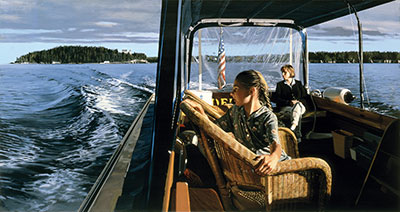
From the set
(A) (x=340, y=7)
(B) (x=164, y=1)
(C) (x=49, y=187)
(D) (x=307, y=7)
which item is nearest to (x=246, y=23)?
(D) (x=307, y=7)

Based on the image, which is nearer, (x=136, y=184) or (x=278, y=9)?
(x=136, y=184)

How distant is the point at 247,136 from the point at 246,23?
4.26m

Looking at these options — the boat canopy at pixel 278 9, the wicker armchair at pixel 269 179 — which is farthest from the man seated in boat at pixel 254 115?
the boat canopy at pixel 278 9

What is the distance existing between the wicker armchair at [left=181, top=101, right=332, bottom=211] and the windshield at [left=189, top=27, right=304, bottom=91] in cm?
445

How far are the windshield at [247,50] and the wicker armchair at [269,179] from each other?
14.6ft

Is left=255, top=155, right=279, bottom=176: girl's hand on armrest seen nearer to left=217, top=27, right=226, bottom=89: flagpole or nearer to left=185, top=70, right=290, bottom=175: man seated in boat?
left=185, top=70, right=290, bottom=175: man seated in boat

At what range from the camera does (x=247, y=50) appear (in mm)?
7164

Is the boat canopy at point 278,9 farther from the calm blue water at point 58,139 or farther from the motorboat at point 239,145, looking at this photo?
the calm blue water at point 58,139

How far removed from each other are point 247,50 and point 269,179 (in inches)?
241

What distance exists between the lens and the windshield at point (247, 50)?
599cm

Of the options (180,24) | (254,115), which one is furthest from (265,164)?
(180,24)

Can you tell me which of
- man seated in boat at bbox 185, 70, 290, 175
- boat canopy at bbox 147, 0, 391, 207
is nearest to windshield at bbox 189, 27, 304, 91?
boat canopy at bbox 147, 0, 391, 207

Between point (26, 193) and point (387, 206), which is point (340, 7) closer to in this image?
point (387, 206)

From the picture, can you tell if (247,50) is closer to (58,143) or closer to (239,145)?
(239,145)
